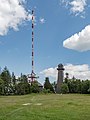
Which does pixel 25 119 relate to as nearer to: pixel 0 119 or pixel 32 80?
pixel 0 119

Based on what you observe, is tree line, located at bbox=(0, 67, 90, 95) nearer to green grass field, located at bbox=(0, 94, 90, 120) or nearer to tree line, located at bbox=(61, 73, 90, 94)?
tree line, located at bbox=(61, 73, 90, 94)

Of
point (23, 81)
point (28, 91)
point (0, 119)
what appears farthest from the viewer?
point (23, 81)

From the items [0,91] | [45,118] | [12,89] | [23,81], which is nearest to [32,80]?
[23,81]

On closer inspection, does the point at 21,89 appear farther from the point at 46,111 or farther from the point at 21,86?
the point at 46,111

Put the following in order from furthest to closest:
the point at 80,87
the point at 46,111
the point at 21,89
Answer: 1. the point at 80,87
2. the point at 21,89
3. the point at 46,111

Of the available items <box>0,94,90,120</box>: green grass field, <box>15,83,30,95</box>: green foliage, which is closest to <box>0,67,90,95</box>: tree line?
<box>15,83,30,95</box>: green foliage

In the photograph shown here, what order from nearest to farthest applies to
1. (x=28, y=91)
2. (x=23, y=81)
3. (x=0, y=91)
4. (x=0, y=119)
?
1. (x=0, y=119)
2. (x=0, y=91)
3. (x=28, y=91)
4. (x=23, y=81)

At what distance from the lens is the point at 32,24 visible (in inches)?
6363

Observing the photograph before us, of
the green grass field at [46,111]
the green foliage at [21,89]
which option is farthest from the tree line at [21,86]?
the green grass field at [46,111]

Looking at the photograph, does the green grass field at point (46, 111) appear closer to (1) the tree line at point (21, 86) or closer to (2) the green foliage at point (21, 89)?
(1) the tree line at point (21, 86)

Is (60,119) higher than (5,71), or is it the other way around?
(5,71)

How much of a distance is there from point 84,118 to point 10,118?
693cm

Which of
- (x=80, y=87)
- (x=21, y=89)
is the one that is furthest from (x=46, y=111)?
(x=80, y=87)

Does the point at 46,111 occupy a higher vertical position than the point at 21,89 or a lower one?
lower
